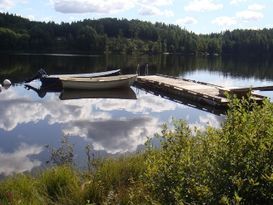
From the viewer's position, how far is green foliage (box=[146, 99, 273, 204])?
11.7 feet

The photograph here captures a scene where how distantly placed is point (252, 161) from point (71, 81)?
29.2 m

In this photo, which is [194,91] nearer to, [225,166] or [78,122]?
[78,122]

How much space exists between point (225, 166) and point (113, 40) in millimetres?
129846

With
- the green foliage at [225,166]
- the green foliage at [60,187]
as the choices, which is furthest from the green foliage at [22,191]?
the green foliage at [225,166]

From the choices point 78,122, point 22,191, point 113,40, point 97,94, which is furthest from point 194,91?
point 113,40

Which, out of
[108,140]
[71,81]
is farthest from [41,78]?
[108,140]

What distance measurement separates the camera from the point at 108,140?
16922mm

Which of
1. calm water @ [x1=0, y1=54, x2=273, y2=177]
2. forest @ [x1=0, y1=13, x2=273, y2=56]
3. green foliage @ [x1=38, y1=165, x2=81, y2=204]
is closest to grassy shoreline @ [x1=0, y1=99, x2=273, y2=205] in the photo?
green foliage @ [x1=38, y1=165, x2=81, y2=204]

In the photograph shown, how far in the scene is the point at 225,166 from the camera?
3658 millimetres

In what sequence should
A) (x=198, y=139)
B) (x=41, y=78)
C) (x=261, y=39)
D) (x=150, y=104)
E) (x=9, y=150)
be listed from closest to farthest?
(x=198, y=139), (x=9, y=150), (x=150, y=104), (x=41, y=78), (x=261, y=39)

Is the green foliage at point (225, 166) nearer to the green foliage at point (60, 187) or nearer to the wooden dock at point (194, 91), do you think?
the green foliage at point (60, 187)

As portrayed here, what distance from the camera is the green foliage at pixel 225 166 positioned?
3.58 m

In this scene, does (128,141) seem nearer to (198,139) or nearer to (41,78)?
(198,139)

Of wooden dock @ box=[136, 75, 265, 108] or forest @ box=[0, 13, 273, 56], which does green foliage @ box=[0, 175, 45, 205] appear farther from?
forest @ box=[0, 13, 273, 56]
